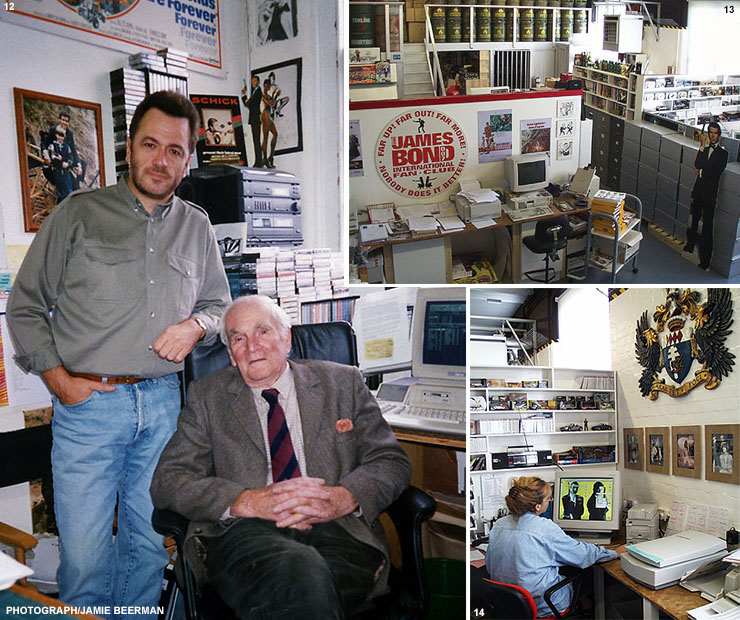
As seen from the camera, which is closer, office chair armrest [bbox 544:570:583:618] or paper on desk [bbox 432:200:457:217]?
office chair armrest [bbox 544:570:583:618]

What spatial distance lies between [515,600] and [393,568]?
2.48 feet

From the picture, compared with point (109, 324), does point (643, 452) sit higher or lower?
lower

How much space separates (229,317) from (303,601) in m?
0.86

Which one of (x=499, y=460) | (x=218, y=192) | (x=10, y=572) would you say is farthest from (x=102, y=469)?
(x=499, y=460)

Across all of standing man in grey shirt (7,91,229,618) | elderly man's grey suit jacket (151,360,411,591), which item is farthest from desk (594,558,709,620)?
standing man in grey shirt (7,91,229,618)

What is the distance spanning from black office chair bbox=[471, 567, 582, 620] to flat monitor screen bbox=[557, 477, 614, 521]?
22cm

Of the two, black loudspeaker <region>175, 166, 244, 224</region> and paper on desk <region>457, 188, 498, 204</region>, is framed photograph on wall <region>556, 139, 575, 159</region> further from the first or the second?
black loudspeaker <region>175, 166, 244, 224</region>

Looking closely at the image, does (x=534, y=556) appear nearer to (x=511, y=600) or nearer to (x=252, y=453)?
(x=511, y=600)

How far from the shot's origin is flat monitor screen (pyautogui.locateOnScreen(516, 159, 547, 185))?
271 centimetres

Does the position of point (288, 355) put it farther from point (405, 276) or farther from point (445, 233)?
point (445, 233)

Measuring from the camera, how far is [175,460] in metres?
1.99

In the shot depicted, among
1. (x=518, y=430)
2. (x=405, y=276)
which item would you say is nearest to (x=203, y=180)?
(x=405, y=276)

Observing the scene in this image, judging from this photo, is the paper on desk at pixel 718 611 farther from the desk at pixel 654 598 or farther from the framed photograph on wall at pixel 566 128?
the framed photograph on wall at pixel 566 128

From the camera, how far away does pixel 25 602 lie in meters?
1.62
